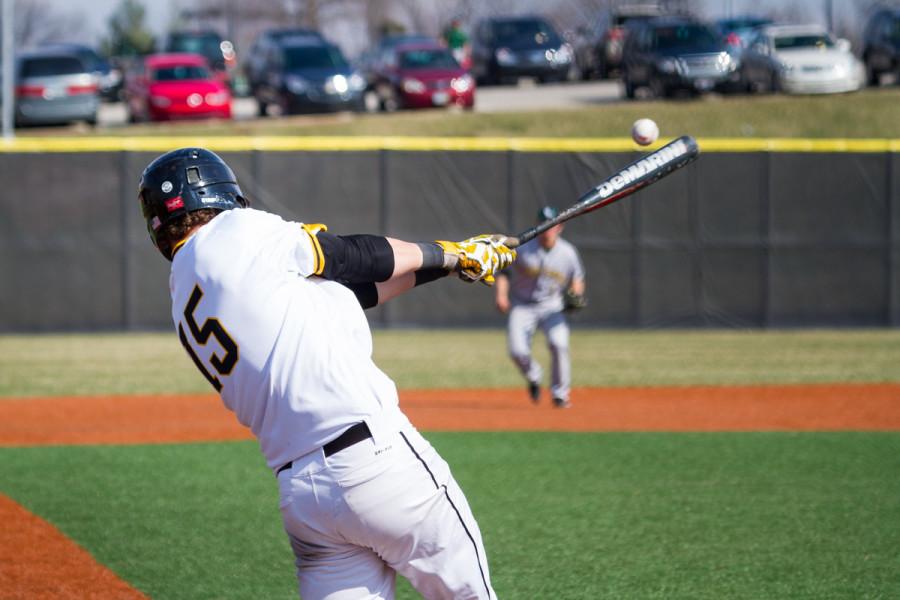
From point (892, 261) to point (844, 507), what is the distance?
39.3 feet

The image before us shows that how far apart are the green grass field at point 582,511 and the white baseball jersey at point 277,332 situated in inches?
102

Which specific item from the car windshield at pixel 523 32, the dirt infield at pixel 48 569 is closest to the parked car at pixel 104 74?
the car windshield at pixel 523 32

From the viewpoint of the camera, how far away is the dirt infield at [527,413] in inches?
410

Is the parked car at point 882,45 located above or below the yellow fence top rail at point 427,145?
above

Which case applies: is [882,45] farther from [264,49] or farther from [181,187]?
[181,187]

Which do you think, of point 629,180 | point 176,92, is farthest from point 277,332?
point 176,92

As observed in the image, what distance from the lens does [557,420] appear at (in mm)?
10914

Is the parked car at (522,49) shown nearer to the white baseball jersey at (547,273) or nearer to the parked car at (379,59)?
the parked car at (379,59)

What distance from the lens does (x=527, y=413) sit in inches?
447

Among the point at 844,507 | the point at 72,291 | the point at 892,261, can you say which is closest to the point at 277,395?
the point at 844,507

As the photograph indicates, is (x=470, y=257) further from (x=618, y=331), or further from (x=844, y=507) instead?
(x=618, y=331)

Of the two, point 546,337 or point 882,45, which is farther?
point 882,45

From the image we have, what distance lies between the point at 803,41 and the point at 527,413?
2193 cm

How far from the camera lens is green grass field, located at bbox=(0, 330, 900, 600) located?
19.4 ft
